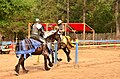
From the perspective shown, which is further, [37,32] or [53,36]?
[53,36]

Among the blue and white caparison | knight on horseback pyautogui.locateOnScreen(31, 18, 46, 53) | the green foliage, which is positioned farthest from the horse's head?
the green foliage

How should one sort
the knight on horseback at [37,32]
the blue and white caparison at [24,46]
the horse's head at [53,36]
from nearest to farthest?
1. the blue and white caparison at [24,46]
2. the knight on horseback at [37,32]
3. the horse's head at [53,36]

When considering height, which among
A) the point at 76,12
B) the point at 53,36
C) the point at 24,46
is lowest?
the point at 24,46

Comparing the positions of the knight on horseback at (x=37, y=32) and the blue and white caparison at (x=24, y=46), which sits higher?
the knight on horseback at (x=37, y=32)

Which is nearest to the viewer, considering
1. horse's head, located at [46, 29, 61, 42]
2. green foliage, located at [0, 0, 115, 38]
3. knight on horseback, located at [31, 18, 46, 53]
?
knight on horseback, located at [31, 18, 46, 53]

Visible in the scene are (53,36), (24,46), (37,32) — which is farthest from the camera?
(53,36)

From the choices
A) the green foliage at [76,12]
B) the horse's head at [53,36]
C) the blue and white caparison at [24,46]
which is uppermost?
the green foliage at [76,12]

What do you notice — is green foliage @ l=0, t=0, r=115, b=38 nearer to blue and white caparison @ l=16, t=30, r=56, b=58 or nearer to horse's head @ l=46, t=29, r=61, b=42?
horse's head @ l=46, t=29, r=61, b=42

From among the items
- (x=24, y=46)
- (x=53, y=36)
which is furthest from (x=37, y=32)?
(x=53, y=36)

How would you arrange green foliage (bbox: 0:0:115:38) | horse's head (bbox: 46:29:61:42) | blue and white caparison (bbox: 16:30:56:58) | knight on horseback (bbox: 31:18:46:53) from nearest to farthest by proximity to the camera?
blue and white caparison (bbox: 16:30:56:58) < knight on horseback (bbox: 31:18:46:53) < horse's head (bbox: 46:29:61:42) < green foliage (bbox: 0:0:115:38)

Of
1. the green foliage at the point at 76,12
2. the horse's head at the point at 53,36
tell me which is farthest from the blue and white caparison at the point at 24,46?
the green foliage at the point at 76,12

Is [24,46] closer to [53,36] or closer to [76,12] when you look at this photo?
[53,36]

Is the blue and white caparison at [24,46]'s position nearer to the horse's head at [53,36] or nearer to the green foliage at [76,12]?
the horse's head at [53,36]

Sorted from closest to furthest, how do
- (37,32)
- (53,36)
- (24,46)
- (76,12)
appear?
(24,46), (37,32), (53,36), (76,12)
